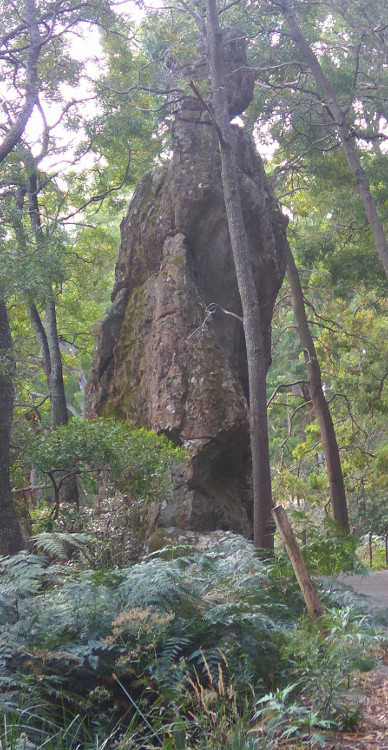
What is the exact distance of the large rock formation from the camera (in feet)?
39.0

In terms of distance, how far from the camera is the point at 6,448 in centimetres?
784

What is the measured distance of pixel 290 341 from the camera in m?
23.9

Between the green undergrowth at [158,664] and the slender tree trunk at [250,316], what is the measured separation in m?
5.83

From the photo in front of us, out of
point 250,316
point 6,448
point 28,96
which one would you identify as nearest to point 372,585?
point 250,316

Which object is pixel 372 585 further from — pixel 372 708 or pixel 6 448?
pixel 372 708

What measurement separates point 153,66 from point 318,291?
7.72m

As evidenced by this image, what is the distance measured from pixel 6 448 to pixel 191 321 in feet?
18.4

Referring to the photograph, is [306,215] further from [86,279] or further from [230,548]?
[230,548]

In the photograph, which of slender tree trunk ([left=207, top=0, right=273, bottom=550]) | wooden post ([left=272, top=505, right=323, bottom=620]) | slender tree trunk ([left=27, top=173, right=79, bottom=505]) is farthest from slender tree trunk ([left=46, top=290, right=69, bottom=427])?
wooden post ([left=272, top=505, right=323, bottom=620])

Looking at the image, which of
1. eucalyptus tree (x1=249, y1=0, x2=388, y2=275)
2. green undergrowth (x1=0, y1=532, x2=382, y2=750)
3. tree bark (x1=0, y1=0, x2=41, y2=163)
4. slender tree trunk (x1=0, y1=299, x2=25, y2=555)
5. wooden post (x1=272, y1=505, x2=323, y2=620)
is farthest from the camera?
eucalyptus tree (x1=249, y1=0, x2=388, y2=275)

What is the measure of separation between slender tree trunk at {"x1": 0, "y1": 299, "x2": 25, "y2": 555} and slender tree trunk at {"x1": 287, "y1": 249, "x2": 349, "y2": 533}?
9.57 m

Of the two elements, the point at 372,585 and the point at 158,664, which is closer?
the point at 158,664

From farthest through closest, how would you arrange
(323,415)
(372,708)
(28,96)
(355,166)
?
(323,415), (355,166), (28,96), (372,708)

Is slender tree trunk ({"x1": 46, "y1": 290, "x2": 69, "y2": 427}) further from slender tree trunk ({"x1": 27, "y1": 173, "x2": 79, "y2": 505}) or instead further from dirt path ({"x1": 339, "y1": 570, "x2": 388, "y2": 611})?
dirt path ({"x1": 339, "y1": 570, "x2": 388, "y2": 611})
